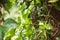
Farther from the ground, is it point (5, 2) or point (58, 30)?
point (5, 2)

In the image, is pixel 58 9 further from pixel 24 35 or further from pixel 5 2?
pixel 5 2

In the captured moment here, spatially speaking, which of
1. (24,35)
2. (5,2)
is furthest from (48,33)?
(5,2)

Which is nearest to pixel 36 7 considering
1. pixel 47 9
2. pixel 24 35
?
pixel 47 9

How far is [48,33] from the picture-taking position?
1064 mm

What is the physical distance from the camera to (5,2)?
1.29 meters

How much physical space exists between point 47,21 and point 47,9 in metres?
0.07

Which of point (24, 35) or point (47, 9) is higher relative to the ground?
point (47, 9)

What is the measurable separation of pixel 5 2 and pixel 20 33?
0.32 metres

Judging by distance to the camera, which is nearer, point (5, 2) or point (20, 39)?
point (20, 39)

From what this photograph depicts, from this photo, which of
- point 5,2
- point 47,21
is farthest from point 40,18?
point 5,2

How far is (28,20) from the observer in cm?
105

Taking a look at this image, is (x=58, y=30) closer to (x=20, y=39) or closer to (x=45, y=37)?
(x=45, y=37)

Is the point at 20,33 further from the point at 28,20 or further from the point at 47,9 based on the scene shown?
the point at 47,9

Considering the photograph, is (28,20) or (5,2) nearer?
(28,20)
